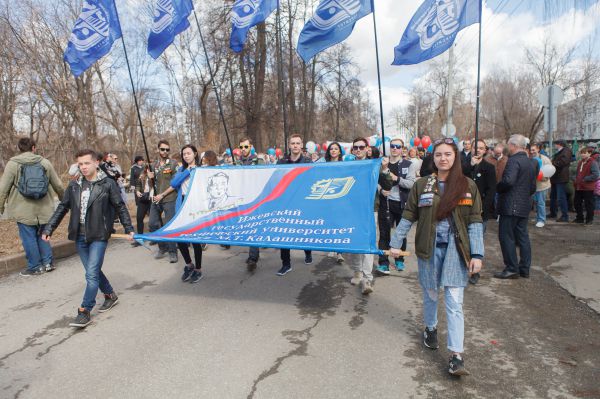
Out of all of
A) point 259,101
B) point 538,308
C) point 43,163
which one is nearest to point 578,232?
point 538,308

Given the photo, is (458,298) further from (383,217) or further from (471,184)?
(383,217)

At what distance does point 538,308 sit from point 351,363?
99.3 inches

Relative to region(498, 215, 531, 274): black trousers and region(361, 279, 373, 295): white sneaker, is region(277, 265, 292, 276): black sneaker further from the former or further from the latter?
region(498, 215, 531, 274): black trousers

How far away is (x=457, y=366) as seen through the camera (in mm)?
3125

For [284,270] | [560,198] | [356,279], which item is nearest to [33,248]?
[284,270]

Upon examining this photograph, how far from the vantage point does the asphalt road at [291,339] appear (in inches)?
122

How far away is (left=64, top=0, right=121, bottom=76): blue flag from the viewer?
672 centimetres

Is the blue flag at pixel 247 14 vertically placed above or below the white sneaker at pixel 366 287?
above

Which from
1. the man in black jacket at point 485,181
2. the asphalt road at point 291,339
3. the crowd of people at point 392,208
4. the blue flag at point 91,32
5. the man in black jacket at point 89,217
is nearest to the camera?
the asphalt road at point 291,339

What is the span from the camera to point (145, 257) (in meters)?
7.38

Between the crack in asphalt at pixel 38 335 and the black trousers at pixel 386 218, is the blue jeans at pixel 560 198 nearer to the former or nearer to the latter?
the black trousers at pixel 386 218

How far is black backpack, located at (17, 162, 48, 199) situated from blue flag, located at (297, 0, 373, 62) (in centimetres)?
461

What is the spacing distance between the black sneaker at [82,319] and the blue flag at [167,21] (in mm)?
4688

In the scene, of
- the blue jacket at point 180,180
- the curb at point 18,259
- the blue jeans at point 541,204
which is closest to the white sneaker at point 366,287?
the blue jacket at point 180,180
